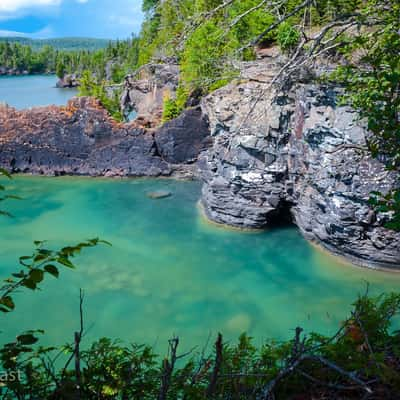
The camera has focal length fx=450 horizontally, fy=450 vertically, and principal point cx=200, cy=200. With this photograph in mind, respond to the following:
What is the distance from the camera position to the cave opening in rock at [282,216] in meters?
9.85

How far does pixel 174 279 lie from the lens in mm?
7949

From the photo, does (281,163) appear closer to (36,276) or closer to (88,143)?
(88,143)

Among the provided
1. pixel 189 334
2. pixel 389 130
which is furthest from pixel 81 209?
pixel 389 130

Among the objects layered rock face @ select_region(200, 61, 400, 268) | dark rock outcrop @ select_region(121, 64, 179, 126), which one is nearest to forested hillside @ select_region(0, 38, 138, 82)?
dark rock outcrop @ select_region(121, 64, 179, 126)

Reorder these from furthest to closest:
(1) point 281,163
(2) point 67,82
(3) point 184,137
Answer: (2) point 67,82
(3) point 184,137
(1) point 281,163

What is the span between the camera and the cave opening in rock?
985 cm

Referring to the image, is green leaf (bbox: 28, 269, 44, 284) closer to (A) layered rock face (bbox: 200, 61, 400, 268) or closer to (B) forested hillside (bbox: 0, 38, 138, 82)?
(A) layered rock face (bbox: 200, 61, 400, 268)

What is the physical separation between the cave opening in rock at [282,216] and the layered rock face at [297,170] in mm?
34

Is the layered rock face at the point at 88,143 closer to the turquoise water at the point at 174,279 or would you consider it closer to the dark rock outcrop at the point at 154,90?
the dark rock outcrop at the point at 154,90

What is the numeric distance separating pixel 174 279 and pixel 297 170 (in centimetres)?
341

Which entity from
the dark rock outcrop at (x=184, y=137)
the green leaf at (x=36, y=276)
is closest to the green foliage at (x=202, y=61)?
the dark rock outcrop at (x=184, y=137)

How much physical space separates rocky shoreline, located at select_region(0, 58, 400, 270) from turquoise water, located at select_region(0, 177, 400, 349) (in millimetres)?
459

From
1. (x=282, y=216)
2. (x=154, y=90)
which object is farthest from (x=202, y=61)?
(x=154, y=90)

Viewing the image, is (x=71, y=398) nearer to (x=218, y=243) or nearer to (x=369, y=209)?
(x=369, y=209)
